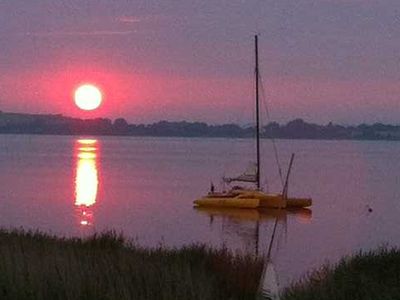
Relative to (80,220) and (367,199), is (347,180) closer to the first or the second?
(367,199)

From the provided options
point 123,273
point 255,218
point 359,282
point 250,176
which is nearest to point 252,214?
point 255,218

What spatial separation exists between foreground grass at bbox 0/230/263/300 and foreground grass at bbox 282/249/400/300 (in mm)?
816

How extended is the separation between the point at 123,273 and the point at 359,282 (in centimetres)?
369

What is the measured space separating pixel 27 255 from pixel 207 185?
58045 millimetres

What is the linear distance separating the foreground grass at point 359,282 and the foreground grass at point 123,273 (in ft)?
2.68

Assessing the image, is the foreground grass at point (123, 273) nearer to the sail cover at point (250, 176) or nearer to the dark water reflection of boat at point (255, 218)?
the dark water reflection of boat at point (255, 218)

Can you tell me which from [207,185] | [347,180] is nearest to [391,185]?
[347,180]

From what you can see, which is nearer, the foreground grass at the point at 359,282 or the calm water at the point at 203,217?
the foreground grass at the point at 359,282

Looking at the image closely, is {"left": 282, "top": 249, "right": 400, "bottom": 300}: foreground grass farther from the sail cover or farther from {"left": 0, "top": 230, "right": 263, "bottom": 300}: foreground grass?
the sail cover

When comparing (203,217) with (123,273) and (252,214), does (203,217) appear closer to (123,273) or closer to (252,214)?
(252,214)

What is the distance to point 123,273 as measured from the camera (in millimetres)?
10750

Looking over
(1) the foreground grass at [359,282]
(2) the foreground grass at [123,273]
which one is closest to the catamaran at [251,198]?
(1) the foreground grass at [359,282]

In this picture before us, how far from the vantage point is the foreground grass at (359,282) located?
11133 millimetres

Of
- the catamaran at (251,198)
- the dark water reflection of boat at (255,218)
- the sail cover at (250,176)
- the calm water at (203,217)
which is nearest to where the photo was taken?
the calm water at (203,217)
